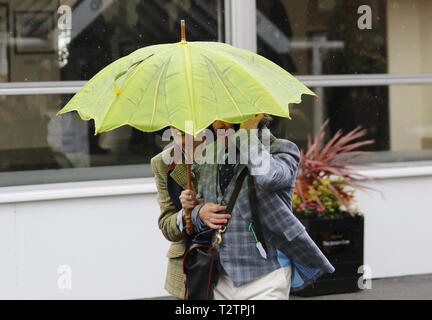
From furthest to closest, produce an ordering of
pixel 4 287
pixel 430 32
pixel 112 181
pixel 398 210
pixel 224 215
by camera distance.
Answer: pixel 430 32 → pixel 398 210 → pixel 112 181 → pixel 4 287 → pixel 224 215

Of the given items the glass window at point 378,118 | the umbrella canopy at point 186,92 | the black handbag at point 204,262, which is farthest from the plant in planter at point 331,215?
the umbrella canopy at point 186,92

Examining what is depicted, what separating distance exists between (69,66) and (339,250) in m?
2.90

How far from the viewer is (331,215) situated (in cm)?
563

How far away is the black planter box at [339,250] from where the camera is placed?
5539 mm

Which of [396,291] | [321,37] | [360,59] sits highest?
[321,37]

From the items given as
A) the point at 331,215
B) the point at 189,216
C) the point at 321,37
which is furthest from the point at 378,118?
the point at 189,216

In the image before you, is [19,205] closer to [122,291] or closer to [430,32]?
[122,291]

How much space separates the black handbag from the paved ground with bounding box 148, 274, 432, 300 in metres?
2.81

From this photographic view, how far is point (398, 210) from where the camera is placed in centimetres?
624

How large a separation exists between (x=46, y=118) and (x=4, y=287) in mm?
1502

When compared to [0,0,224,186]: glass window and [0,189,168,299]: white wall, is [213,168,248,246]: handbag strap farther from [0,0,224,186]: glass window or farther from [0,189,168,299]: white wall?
[0,0,224,186]: glass window

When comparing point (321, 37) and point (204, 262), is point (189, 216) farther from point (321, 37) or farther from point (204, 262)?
point (321, 37)

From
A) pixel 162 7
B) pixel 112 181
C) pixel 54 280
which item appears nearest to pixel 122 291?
pixel 54 280

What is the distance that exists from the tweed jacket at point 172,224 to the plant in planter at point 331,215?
98.3 inches
